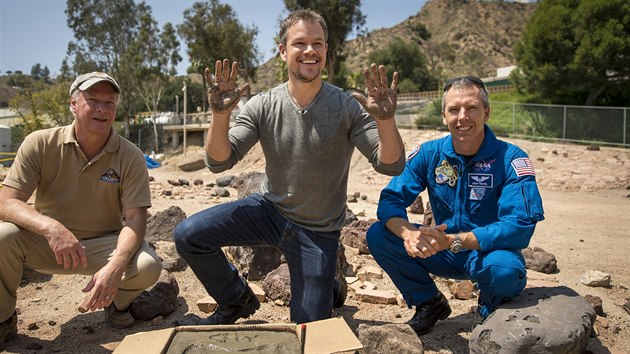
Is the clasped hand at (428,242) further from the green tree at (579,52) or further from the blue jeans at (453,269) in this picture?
the green tree at (579,52)

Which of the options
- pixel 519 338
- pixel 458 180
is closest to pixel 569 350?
pixel 519 338

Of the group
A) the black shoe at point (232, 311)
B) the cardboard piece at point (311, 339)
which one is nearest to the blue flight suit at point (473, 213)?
the cardboard piece at point (311, 339)

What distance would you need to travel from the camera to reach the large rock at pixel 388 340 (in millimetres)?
2811

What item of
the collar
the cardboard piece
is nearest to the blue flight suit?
the cardboard piece

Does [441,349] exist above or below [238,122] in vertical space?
below

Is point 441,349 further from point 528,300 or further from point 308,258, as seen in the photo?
point 308,258

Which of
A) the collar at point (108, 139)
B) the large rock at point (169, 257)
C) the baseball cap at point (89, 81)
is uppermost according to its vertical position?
the baseball cap at point (89, 81)

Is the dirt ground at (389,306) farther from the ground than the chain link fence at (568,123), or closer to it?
closer to it

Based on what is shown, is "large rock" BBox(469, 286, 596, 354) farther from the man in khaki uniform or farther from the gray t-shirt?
the man in khaki uniform

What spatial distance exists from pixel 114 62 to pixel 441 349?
39.6m

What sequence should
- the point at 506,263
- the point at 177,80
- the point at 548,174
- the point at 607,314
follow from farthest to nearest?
the point at 177,80 → the point at 548,174 → the point at 607,314 → the point at 506,263

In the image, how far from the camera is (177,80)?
6788 centimetres

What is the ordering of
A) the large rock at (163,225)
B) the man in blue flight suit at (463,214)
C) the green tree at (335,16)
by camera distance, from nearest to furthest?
the man in blue flight suit at (463,214) < the large rock at (163,225) < the green tree at (335,16)

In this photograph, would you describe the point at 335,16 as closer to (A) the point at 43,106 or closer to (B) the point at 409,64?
(A) the point at 43,106
